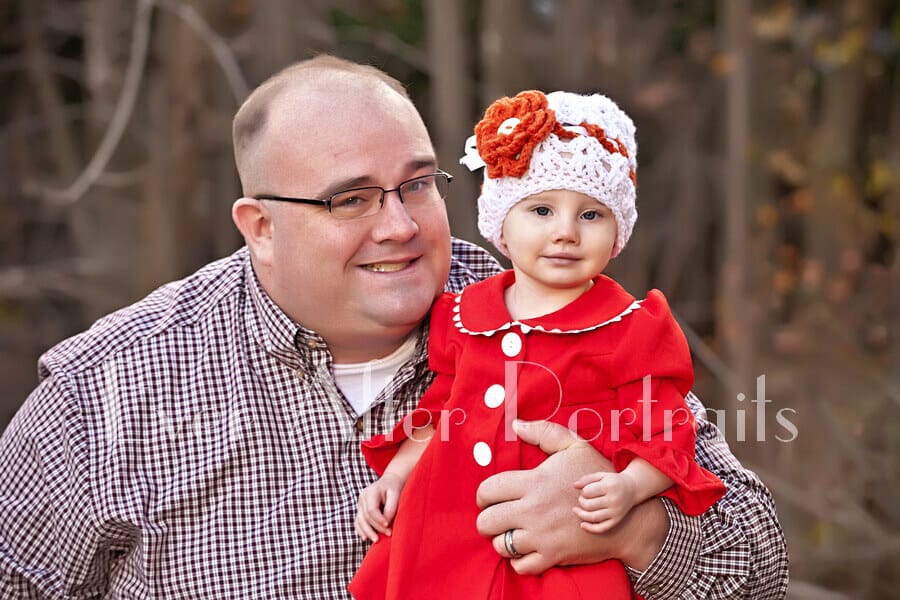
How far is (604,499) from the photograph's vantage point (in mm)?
1849

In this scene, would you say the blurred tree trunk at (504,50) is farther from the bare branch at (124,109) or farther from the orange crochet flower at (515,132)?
the orange crochet flower at (515,132)

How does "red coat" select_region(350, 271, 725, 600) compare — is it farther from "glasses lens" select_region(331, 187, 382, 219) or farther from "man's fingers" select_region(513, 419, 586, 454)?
"glasses lens" select_region(331, 187, 382, 219)

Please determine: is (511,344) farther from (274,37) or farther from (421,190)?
(274,37)

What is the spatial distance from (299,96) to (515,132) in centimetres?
61

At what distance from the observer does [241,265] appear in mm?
2541

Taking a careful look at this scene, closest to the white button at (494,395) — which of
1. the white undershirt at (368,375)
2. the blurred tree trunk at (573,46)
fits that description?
the white undershirt at (368,375)

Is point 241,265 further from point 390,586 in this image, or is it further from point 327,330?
point 390,586

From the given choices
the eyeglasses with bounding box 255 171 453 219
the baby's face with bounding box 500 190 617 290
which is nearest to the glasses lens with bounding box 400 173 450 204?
the eyeglasses with bounding box 255 171 453 219

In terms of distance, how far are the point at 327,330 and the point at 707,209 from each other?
4481 millimetres

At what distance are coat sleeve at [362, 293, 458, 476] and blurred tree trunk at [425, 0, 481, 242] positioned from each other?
3129mm

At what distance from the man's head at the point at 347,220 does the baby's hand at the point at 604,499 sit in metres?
0.53

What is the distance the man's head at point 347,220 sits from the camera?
87.0 inches

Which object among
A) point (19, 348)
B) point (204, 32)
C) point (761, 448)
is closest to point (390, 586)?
point (761, 448)

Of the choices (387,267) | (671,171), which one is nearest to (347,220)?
(387,267)
